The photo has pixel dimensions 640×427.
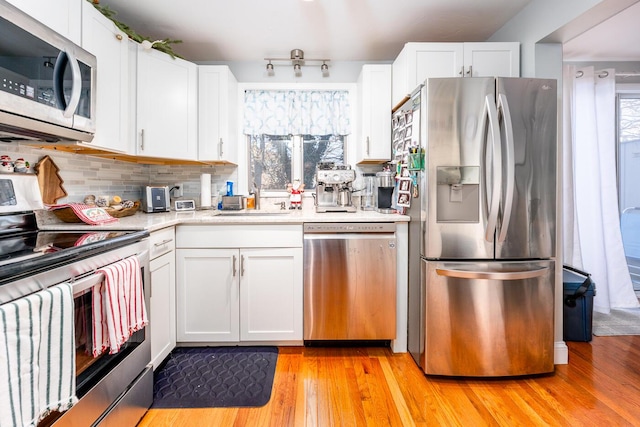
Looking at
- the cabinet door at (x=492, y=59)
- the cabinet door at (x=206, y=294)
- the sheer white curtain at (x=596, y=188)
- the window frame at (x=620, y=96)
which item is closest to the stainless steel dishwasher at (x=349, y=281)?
the cabinet door at (x=206, y=294)

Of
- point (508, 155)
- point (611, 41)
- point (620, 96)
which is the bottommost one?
point (508, 155)

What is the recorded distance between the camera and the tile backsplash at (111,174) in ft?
6.23

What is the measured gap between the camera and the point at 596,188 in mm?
3115

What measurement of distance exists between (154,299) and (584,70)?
4.04m

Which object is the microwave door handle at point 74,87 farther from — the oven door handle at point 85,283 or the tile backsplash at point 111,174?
the oven door handle at point 85,283

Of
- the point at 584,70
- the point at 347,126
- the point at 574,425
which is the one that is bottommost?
the point at 574,425

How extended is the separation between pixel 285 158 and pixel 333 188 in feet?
2.28

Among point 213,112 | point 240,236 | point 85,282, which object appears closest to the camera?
point 85,282

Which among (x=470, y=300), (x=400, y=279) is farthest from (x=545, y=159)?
(x=400, y=279)

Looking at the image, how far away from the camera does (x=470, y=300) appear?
6.49 ft

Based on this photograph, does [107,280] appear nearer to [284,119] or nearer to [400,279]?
[400,279]

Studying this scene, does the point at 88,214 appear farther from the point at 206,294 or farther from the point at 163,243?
the point at 206,294

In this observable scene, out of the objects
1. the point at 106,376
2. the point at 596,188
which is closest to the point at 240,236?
the point at 106,376

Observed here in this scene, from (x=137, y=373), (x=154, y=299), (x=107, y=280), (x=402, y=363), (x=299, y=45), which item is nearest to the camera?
(x=107, y=280)
